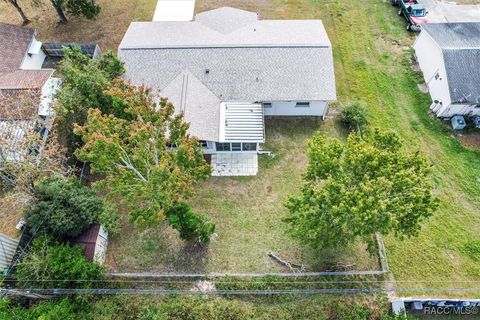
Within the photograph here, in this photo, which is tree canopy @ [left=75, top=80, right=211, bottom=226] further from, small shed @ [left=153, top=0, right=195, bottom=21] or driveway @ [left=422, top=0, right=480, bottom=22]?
driveway @ [left=422, top=0, right=480, bottom=22]

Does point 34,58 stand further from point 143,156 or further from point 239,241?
point 239,241

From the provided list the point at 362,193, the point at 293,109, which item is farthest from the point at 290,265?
the point at 293,109

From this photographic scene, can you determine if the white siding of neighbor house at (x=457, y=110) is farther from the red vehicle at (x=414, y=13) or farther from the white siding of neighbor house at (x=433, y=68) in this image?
the red vehicle at (x=414, y=13)

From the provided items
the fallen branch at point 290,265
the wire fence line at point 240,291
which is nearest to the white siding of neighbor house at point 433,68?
the wire fence line at point 240,291

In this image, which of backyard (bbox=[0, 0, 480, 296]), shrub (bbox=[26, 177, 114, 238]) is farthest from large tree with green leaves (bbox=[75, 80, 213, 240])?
backyard (bbox=[0, 0, 480, 296])

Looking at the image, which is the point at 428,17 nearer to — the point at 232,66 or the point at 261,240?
the point at 232,66
